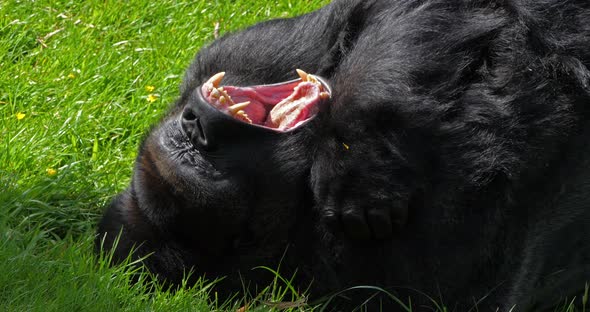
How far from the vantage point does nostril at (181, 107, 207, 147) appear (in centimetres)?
431

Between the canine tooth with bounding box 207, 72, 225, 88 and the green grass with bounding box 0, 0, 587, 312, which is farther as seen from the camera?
the canine tooth with bounding box 207, 72, 225, 88

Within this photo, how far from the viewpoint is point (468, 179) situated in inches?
161

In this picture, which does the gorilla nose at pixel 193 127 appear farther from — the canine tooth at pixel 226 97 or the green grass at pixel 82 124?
the green grass at pixel 82 124

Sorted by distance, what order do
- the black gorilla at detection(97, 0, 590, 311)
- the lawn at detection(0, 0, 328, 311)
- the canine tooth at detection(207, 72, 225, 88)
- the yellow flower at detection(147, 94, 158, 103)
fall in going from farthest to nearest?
the yellow flower at detection(147, 94, 158, 103) → the canine tooth at detection(207, 72, 225, 88) → the black gorilla at detection(97, 0, 590, 311) → the lawn at detection(0, 0, 328, 311)

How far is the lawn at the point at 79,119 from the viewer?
4004mm

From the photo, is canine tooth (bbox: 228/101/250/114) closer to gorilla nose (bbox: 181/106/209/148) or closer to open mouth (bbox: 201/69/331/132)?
open mouth (bbox: 201/69/331/132)

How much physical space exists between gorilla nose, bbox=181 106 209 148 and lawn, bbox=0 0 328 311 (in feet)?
1.78

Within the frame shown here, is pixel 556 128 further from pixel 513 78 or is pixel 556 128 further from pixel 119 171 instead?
pixel 119 171

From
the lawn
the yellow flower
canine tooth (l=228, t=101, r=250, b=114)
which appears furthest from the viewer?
the yellow flower

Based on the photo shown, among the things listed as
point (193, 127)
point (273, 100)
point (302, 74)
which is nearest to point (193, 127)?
point (193, 127)

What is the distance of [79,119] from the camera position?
5.43 metres

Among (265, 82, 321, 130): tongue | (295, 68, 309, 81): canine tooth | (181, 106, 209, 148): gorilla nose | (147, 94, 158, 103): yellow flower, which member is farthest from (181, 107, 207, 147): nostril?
(147, 94, 158, 103): yellow flower

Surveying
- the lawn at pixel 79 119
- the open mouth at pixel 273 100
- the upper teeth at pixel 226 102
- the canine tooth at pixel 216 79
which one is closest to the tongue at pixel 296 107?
the open mouth at pixel 273 100

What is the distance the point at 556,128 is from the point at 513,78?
0.78ft
